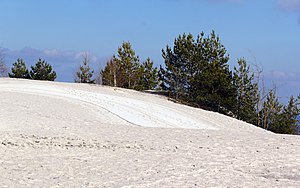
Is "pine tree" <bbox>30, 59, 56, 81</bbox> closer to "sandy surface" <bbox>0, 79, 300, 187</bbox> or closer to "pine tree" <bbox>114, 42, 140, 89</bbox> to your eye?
"pine tree" <bbox>114, 42, 140, 89</bbox>

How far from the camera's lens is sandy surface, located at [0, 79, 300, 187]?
747 centimetres

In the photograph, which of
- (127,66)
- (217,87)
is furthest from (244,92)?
(127,66)

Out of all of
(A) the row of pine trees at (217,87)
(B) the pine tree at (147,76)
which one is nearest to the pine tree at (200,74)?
(A) the row of pine trees at (217,87)

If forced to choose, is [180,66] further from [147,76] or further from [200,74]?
[147,76]

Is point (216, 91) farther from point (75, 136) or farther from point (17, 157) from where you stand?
point (17, 157)

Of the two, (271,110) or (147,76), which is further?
(147,76)

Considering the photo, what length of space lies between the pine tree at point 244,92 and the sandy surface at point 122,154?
11728 mm

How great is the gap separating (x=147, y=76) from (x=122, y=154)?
28.9 metres

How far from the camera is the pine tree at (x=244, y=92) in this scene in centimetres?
2708

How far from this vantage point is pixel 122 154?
32.1 ft

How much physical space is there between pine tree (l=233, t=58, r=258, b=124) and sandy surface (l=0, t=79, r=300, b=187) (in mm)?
11728

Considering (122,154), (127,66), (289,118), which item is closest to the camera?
(122,154)

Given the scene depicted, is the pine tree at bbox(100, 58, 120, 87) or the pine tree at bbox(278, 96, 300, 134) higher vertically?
the pine tree at bbox(100, 58, 120, 87)

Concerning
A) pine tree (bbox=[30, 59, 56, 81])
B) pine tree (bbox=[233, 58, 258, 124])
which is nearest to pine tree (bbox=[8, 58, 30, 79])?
pine tree (bbox=[30, 59, 56, 81])
